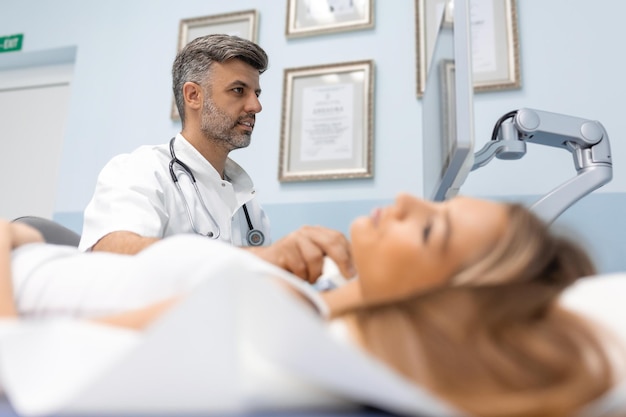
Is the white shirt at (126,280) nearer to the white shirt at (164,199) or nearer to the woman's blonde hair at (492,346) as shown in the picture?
the woman's blonde hair at (492,346)

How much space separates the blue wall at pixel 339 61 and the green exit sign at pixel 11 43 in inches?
1.5

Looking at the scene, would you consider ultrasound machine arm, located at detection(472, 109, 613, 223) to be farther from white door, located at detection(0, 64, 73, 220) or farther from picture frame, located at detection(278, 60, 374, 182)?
white door, located at detection(0, 64, 73, 220)

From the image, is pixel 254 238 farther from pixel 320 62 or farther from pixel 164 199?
pixel 320 62

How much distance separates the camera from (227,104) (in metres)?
1.83

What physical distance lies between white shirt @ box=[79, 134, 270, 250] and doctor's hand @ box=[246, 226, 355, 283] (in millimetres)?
482

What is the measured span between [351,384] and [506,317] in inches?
6.8

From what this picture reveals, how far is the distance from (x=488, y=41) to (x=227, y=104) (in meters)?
0.97

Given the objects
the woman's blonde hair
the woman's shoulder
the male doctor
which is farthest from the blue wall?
the woman's blonde hair

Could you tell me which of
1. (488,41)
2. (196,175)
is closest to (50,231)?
(196,175)

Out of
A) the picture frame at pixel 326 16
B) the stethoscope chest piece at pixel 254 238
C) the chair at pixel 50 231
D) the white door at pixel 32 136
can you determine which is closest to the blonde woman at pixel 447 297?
the chair at pixel 50 231

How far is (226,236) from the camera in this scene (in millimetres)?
1650

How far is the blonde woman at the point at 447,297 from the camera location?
47cm

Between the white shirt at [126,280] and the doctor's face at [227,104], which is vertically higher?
the doctor's face at [227,104]

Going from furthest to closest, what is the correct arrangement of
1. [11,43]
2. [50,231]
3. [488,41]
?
1. [11,43]
2. [488,41]
3. [50,231]
